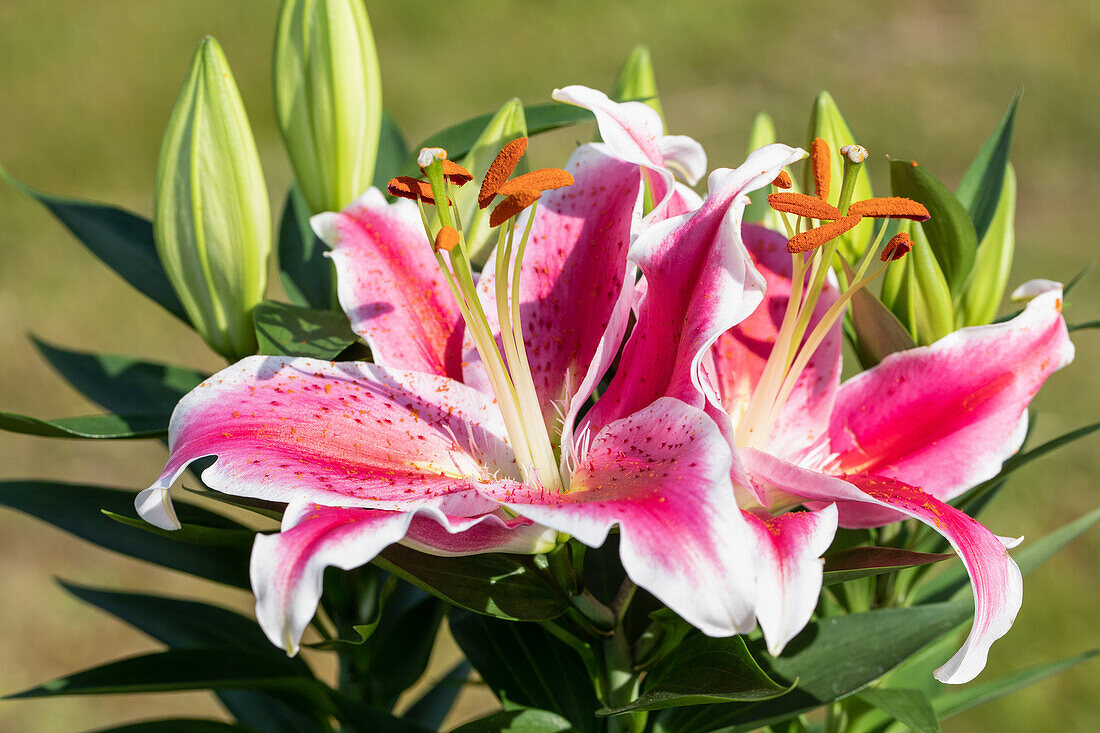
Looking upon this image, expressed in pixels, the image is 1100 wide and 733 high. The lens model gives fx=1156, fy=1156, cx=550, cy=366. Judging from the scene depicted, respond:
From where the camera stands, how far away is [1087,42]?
3.92 m

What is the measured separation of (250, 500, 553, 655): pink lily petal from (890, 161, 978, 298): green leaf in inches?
10.5

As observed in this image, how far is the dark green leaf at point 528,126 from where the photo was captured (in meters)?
0.69

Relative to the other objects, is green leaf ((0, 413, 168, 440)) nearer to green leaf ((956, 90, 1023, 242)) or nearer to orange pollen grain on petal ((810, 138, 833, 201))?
orange pollen grain on petal ((810, 138, 833, 201))

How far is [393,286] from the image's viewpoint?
588 millimetres

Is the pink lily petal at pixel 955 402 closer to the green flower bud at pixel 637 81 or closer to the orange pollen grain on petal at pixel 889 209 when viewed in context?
the orange pollen grain on petal at pixel 889 209

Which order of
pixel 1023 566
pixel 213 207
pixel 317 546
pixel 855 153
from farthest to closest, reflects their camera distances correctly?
1. pixel 1023 566
2. pixel 213 207
3. pixel 855 153
4. pixel 317 546

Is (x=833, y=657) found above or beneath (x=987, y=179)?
beneath

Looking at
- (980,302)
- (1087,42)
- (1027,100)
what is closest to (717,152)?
(1027,100)

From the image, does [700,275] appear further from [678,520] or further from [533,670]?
[533,670]

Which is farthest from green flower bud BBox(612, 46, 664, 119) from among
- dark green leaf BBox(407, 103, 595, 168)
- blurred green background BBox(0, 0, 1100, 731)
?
blurred green background BBox(0, 0, 1100, 731)

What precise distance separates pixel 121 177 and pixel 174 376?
282 centimetres

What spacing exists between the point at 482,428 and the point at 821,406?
173mm

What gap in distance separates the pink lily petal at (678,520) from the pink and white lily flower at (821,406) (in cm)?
2

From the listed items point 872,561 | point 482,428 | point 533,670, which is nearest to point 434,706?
point 533,670
